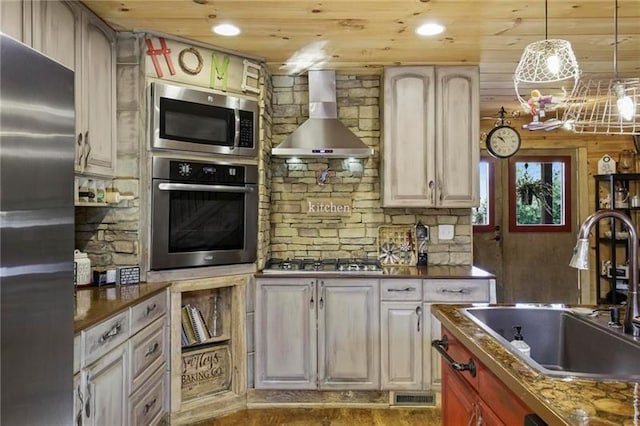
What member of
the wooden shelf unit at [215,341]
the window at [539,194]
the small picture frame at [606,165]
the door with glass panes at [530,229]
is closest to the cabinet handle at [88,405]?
the wooden shelf unit at [215,341]

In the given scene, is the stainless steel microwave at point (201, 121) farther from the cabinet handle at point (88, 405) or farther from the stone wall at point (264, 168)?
the cabinet handle at point (88, 405)

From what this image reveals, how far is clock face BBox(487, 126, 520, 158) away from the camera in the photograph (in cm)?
504

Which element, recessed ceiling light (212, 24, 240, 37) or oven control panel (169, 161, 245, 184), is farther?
oven control panel (169, 161, 245, 184)

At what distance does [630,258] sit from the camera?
5.39ft

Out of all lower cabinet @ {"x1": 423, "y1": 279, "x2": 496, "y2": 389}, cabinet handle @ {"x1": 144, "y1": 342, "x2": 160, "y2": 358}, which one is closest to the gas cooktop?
lower cabinet @ {"x1": 423, "y1": 279, "x2": 496, "y2": 389}

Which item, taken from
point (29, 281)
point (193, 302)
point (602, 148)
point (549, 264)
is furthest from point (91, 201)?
point (602, 148)

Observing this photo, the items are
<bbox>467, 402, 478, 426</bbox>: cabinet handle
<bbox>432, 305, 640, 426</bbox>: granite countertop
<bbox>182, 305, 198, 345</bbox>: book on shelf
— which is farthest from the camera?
<bbox>182, 305, 198, 345</bbox>: book on shelf

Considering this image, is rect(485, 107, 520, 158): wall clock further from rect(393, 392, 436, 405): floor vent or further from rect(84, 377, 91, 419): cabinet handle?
rect(84, 377, 91, 419): cabinet handle

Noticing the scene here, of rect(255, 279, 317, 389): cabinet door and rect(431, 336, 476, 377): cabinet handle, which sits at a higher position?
rect(431, 336, 476, 377): cabinet handle

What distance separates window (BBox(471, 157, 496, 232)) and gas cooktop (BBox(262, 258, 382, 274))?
2572mm

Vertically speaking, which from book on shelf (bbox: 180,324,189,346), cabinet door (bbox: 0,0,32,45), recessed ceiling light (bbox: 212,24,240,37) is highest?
recessed ceiling light (bbox: 212,24,240,37)

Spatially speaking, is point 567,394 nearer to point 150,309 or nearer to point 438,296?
point 150,309

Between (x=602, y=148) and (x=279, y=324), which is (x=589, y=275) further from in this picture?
(x=279, y=324)

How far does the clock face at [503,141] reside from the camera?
5039mm
